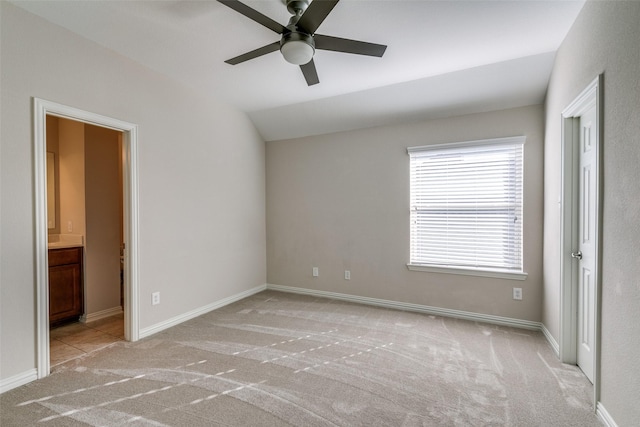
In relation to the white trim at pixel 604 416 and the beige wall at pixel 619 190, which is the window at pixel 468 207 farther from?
the white trim at pixel 604 416

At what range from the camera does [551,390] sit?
199 cm

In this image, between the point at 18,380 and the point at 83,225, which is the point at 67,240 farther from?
the point at 18,380

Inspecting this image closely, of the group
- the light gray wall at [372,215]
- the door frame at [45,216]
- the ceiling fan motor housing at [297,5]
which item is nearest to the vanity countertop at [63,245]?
the door frame at [45,216]

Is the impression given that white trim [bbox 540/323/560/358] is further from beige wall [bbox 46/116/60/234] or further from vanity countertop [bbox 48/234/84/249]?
beige wall [bbox 46/116/60/234]

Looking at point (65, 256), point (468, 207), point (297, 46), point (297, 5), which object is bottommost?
point (65, 256)

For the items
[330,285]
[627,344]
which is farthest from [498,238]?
[330,285]

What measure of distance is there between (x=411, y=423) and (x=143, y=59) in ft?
12.1

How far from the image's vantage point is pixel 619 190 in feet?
5.09

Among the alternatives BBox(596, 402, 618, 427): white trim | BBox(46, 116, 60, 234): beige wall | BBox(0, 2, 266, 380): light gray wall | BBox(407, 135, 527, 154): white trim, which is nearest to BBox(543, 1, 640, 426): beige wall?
BBox(596, 402, 618, 427): white trim

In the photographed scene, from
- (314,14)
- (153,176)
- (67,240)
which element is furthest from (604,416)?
(67,240)

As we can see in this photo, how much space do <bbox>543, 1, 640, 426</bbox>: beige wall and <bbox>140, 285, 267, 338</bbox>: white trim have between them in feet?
11.9

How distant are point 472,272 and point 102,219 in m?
4.47

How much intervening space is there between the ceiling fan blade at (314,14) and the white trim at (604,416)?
278 cm

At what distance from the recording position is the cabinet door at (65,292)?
3.04 metres
